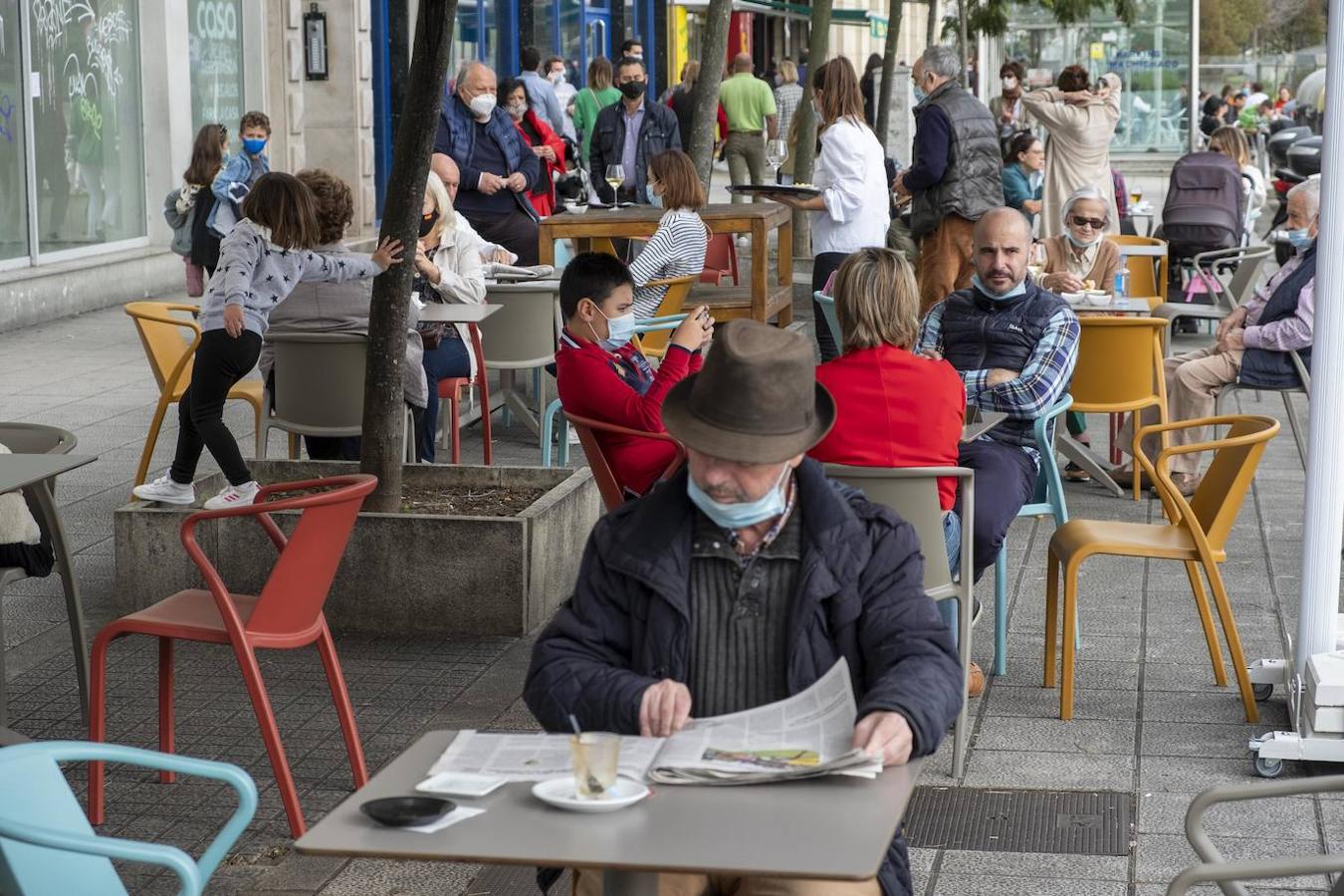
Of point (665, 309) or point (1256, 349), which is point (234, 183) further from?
point (1256, 349)

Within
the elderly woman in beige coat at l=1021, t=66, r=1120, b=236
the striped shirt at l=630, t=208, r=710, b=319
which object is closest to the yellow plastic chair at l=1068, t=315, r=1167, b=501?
the striped shirt at l=630, t=208, r=710, b=319

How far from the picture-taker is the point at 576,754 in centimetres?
247

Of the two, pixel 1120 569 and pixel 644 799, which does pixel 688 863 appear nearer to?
pixel 644 799

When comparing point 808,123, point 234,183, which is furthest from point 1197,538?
point 808,123

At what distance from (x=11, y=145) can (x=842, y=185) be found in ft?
23.1

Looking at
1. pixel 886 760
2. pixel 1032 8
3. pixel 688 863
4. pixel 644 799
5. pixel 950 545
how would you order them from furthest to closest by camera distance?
pixel 1032 8
pixel 950 545
pixel 886 760
pixel 644 799
pixel 688 863

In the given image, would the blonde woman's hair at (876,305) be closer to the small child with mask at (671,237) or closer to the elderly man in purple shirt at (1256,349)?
the elderly man in purple shirt at (1256,349)

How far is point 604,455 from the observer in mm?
5699

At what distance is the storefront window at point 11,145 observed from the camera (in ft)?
45.3

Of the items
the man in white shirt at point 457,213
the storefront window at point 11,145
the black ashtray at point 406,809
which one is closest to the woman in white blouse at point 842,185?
the man in white shirt at point 457,213

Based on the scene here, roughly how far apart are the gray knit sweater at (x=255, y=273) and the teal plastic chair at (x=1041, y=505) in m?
2.40

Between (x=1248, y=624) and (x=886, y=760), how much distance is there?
4.02 meters

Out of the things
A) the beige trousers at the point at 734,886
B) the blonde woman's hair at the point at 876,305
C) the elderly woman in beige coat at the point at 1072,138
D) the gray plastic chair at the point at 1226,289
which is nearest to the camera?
the beige trousers at the point at 734,886

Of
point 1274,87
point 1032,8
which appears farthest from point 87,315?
point 1274,87
